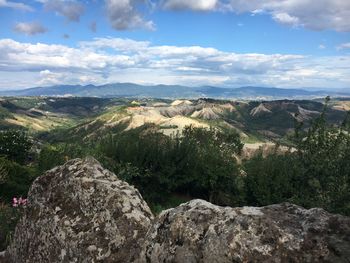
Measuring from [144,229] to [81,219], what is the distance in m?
1.33

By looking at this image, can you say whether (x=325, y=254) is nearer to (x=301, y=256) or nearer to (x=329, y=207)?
(x=301, y=256)

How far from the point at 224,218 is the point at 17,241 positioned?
5416 mm

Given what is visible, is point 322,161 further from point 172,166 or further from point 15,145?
point 15,145

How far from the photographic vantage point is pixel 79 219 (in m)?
8.34

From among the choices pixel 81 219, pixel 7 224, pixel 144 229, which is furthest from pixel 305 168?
pixel 81 219

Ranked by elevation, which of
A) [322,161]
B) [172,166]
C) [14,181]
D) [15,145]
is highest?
[322,161]

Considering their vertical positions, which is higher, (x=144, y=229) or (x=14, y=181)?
(x=144, y=229)

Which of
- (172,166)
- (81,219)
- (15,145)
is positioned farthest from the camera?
(15,145)

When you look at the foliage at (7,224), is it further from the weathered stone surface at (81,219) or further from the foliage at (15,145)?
the foliage at (15,145)

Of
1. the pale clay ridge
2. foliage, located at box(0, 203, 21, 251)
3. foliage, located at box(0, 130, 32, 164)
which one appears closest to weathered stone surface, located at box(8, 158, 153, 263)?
the pale clay ridge

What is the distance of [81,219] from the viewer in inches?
328

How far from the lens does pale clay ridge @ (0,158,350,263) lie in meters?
5.67

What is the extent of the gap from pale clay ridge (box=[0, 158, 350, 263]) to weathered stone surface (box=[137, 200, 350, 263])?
0.01 meters

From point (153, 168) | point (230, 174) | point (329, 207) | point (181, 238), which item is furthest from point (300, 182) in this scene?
point (181, 238)
